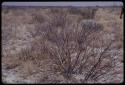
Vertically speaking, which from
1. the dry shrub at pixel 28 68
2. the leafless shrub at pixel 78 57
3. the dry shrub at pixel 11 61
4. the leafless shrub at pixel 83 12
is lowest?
the leafless shrub at pixel 83 12

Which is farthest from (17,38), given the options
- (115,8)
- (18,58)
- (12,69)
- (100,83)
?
(115,8)

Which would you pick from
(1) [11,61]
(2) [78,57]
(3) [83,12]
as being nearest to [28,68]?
(1) [11,61]

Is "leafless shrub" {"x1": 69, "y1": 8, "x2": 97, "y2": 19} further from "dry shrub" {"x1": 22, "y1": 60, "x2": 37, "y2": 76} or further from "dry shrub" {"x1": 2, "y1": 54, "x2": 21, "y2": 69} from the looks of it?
"dry shrub" {"x1": 22, "y1": 60, "x2": 37, "y2": 76}

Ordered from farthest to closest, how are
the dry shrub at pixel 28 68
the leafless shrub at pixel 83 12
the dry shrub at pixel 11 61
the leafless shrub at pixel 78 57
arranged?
the leafless shrub at pixel 83 12, the dry shrub at pixel 11 61, the dry shrub at pixel 28 68, the leafless shrub at pixel 78 57

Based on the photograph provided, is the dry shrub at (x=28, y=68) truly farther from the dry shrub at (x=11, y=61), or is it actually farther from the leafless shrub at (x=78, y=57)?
the leafless shrub at (x=78, y=57)

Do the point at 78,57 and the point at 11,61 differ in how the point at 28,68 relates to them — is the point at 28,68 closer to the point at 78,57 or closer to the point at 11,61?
the point at 11,61

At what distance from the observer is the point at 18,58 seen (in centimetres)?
752

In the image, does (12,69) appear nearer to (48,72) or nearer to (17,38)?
(48,72)

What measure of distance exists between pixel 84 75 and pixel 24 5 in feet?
51.9

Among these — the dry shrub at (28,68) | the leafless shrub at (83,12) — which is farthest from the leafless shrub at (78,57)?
the leafless shrub at (83,12)

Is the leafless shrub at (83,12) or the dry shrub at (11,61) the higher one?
the dry shrub at (11,61)

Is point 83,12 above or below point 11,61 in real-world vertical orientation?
below

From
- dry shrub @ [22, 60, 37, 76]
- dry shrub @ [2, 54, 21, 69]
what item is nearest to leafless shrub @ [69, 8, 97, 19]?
dry shrub @ [2, 54, 21, 69]

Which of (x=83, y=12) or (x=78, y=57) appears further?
(x=83, y=12)
